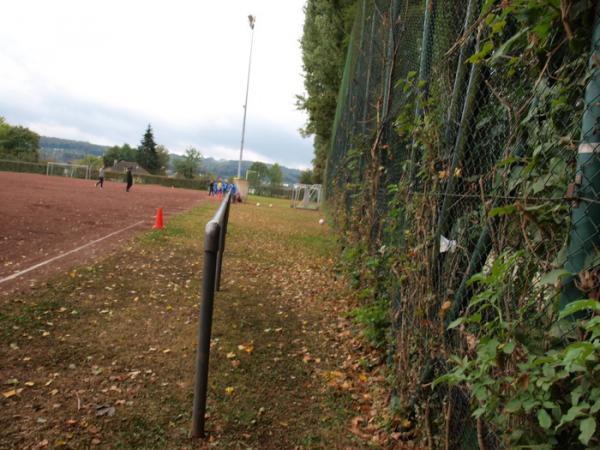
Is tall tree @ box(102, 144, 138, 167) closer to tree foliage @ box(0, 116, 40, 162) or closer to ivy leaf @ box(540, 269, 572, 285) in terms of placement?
tree foliage @ box(0, 116, 40, 162)

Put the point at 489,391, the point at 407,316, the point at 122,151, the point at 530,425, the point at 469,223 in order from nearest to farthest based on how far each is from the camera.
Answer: the point at 530,425
the point at 489,391
the point at 469,223
the point at 407,316
the point at 122,151

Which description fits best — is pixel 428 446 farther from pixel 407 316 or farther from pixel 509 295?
pixel 509 295

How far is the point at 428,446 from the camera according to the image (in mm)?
2139

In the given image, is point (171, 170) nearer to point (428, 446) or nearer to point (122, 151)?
point (122, 151)

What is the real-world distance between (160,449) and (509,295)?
1974 millimetres

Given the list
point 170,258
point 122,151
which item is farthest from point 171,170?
point 170,258

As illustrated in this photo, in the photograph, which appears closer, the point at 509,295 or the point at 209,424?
the point at 509,295

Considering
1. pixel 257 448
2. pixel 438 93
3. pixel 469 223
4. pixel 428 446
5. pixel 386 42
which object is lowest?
pixel 257 448

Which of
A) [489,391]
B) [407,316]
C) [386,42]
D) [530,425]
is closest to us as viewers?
[530,425]

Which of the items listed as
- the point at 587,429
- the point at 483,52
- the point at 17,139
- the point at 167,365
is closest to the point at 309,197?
the point at 167,365

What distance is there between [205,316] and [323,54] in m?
17.3

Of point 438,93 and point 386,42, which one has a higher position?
point 386,42

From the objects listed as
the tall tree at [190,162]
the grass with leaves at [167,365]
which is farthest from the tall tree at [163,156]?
the grass with leaves at [167,365]

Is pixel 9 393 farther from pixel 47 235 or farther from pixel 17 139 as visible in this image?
pixel 17 139
